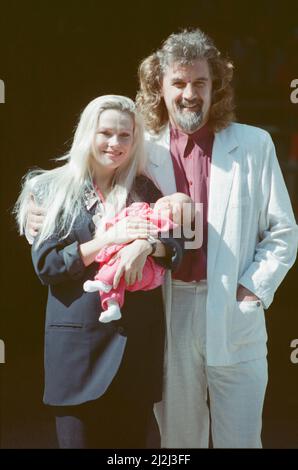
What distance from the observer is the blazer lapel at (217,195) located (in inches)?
107

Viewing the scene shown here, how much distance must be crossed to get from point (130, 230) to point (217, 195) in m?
0.41

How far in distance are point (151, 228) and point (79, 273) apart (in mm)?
293

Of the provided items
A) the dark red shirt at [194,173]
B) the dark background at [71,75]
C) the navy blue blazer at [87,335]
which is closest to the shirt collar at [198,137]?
the dark red shirt at [194,173]

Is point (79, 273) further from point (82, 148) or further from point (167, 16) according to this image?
point (167, 16)

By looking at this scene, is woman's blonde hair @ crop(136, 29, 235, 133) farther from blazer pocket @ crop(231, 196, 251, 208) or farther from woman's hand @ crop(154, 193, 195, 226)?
woman's hand @ crop(154, 193, 195, 226)

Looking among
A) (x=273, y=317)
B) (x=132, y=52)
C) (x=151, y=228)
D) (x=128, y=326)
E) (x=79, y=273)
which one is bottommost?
(x=273, y=317)

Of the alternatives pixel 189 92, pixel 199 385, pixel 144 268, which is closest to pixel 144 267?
pixel 144 268

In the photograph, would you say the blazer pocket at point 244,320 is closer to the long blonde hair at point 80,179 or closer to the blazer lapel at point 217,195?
the blazer lapel at point 217,195

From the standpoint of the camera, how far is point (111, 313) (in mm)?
2500

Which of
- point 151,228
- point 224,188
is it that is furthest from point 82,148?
point 224,188

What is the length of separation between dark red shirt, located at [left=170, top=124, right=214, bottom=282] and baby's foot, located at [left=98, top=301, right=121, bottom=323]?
33 cm

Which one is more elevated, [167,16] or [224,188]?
[167,16]

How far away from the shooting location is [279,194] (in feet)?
9.00

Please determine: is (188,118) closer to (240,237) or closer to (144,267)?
(240,237)
